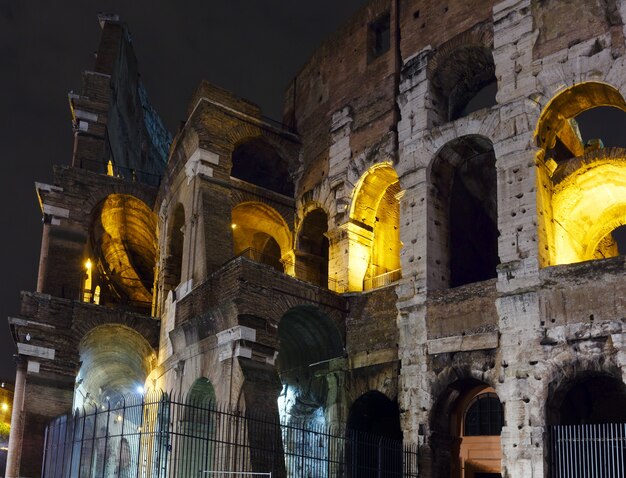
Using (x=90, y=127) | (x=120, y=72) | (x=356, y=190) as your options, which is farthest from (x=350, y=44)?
(x=120, y=72)

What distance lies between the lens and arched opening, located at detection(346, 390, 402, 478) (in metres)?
15.4

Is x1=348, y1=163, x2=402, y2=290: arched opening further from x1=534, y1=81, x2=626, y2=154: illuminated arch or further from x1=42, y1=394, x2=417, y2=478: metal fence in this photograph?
x1=534, y1=81, x2=626, y2=154: illuminated arch

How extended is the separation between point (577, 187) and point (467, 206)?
3.22 m

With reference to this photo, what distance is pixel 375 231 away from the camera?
59.5 feet

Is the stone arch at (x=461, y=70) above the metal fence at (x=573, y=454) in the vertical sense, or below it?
above

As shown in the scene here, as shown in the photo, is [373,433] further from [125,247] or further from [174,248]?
[125,247]

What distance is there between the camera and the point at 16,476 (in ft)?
55.7

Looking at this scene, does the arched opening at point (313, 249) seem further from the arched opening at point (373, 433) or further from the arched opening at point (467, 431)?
the arched opening at point (467, 431)

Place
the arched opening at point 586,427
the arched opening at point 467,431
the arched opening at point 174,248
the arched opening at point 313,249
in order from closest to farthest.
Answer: the arched opening at point 586,427 < the arched opening at point 467,431 < the arched opening at point 313,249 < the arched opening at point 174,248

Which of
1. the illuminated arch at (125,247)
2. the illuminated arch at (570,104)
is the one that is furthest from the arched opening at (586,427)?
the illuminated arch at (125,247)

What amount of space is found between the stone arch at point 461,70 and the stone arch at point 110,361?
947 cm

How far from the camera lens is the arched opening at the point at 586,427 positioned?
11906mm

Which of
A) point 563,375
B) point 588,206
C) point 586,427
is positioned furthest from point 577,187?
point 586,427

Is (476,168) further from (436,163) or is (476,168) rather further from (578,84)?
(578,84)
